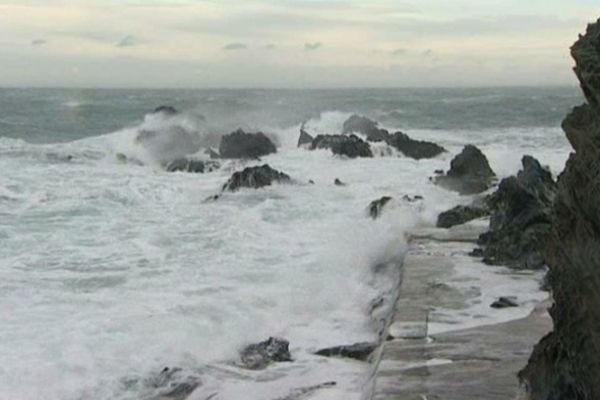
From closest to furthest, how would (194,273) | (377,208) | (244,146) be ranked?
1. (194,273)
2. (377,208)
3. (244,146)

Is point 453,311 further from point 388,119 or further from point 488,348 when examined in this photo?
Result: point 388,119

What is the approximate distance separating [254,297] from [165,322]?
3.91 ft

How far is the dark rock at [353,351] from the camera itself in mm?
6645

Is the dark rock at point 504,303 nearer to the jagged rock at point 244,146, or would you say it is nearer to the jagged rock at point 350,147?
the jagged rock at point 350,147

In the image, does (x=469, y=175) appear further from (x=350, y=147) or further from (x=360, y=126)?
(x=360, y=126)

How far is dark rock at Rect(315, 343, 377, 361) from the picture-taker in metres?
6.64

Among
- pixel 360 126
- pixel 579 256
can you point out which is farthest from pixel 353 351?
pixel 360 126

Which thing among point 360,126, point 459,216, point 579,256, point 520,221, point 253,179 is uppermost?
point 579,256

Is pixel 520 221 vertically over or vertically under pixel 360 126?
over

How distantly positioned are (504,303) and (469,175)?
37.7ft

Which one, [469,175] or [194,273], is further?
[469,175]

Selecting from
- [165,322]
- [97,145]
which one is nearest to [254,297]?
[165,322]

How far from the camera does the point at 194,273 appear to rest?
10227 mm

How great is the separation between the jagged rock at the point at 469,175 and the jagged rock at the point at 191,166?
7.70 m
